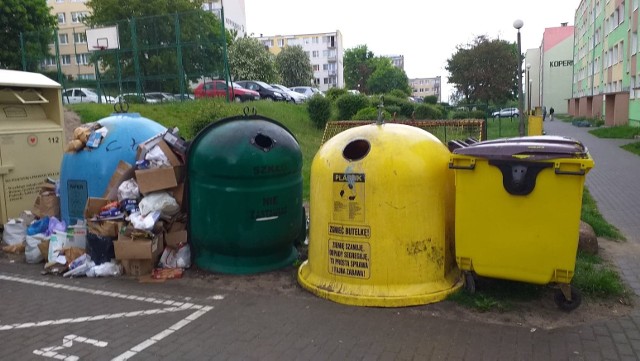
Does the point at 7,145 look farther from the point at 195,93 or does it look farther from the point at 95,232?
the point at 195,93

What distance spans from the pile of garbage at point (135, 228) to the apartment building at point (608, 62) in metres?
27.3

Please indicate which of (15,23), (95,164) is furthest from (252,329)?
(15,23)

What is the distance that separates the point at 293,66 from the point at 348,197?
54.0 metres

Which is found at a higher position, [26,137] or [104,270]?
[26,137]

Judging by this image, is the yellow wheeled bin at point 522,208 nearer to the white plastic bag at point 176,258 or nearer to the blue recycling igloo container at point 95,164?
the white plastic bag at point 176,258

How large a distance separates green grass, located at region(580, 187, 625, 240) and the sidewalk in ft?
0.40

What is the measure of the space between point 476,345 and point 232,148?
2844 mm

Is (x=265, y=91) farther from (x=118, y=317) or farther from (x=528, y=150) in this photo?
(x=528, y=150)

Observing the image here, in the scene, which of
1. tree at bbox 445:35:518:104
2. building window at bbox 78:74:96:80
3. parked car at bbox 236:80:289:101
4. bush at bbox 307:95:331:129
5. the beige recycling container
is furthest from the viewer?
tree at bbox 445:35:518:104

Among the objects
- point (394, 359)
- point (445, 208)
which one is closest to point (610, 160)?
point (445, 208)

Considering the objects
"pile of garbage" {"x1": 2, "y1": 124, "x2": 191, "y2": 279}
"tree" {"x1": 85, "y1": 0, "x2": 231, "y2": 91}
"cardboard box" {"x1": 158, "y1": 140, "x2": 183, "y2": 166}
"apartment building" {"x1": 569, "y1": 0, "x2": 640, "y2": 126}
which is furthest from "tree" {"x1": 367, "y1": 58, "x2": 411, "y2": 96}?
"pile of garbage" {"x1": 2, "y1": 124, "x2": 191, "y2": 279}

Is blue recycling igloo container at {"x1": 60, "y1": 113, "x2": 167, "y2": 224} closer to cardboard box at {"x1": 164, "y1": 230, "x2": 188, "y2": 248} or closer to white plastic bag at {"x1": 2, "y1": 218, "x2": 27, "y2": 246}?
white plastic bag at {"x1": 2, "y1": 218, "x2": 27, "y2": 246}

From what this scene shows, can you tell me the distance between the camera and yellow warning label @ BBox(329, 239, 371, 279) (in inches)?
172

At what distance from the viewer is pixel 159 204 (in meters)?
5.30
